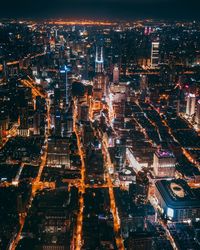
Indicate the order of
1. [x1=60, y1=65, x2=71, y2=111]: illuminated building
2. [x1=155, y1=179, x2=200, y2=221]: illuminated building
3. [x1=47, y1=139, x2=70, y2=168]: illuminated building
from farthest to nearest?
[x1=60, y1=65, x2=71, y2=111]: illuminated building
[x1=47, y1=139, x2=70, y2=168]: illuminated building
[x1=155, y1=179, x2=200, y2=221]: illuminated building

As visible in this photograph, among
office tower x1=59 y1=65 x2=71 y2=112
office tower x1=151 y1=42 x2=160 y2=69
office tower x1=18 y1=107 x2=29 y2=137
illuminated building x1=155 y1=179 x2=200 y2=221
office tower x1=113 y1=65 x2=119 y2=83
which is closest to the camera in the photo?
illuminated building x1=155 y1=179 x2=200 y2=221

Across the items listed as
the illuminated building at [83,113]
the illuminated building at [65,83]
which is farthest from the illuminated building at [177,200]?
the illuminated building at [65,83]

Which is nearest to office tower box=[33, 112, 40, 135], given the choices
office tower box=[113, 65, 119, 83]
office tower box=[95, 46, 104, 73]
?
office tower box=[113, 65, 119, 83]

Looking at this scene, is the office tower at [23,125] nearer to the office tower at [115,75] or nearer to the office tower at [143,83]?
the office tower at [115,75]

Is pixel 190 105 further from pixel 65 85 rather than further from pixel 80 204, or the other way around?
pixel 80 204

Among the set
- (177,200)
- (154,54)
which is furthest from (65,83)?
(177,200)

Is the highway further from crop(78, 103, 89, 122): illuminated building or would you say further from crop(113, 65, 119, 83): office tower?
crop(113, 65, 119, 83): office tower

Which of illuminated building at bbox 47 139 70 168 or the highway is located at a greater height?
illuminated building at bbox 47 139 70 168

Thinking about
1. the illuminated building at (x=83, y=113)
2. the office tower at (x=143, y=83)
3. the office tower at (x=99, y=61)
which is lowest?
the illuminated building at (x=83, y=113)

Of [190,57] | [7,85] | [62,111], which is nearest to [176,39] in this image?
[190,57]
